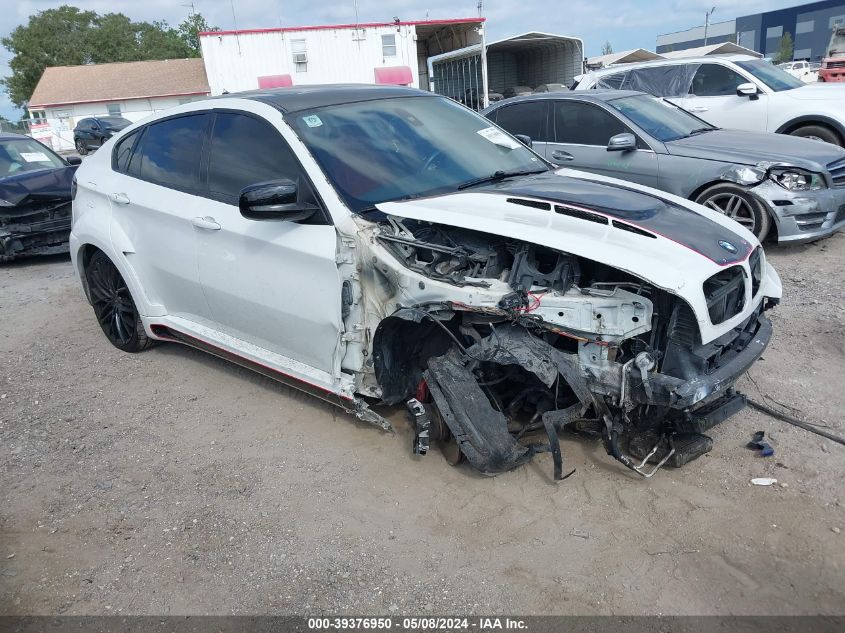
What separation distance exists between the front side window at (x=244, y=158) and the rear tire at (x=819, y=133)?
789 centimetres

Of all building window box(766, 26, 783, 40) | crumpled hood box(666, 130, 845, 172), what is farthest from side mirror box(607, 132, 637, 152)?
building window box(766, 26, 783, 40)

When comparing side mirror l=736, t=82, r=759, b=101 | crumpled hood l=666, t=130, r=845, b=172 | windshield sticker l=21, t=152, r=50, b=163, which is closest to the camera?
crumpled hood l=666, t=130, r=845, b=172

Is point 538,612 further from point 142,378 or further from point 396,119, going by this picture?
point 142,378

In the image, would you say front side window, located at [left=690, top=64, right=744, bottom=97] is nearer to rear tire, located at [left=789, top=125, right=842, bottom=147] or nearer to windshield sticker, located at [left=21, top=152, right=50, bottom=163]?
rear tire, located at [left=789, top=125, right=842, bottom=147]

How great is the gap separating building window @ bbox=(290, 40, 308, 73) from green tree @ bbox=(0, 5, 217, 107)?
3941cm

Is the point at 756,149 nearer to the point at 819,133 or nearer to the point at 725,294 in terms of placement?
the point at 819,133

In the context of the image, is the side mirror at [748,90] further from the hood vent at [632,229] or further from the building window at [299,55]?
the building window at [299,55]

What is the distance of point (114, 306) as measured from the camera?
514cm

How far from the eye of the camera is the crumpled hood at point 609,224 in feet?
9.07

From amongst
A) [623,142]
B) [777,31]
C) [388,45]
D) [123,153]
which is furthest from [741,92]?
[777,31]

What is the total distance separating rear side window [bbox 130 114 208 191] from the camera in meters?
4.19

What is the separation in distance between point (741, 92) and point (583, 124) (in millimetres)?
3246

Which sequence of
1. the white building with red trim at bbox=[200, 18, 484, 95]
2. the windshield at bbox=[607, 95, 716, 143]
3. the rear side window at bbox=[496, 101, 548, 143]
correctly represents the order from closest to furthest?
the windshield at bbox=[607, 95, 716, 143] → the rear side window at bbox=[496, 101, 548, 143] → the white building with red trim at bbox=[200, 18, 484, 95]

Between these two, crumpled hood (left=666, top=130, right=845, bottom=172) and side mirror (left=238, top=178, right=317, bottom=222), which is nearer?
side mirror (left=238, top=178, right=317, bottom=222)
